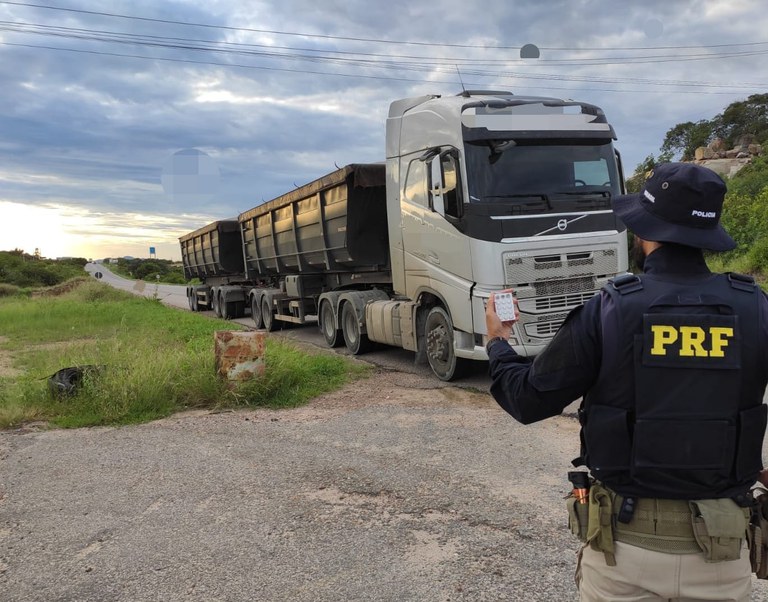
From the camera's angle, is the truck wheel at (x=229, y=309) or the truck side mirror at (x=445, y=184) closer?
the truck side mirror at (x=445, y=184)

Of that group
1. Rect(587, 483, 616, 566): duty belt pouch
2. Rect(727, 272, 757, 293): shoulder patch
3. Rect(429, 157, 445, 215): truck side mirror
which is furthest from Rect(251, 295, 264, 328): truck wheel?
Rect(727, 272, 757, 293): shoulder patch

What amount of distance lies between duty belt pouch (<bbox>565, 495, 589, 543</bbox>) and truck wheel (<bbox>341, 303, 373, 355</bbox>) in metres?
8.14

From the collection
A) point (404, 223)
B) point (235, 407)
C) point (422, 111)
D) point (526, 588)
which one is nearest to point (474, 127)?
point (422, 111)

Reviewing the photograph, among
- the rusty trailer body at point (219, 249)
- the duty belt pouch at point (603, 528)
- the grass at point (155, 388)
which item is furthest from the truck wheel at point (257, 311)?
the duty belt pouch at point (603, 528)

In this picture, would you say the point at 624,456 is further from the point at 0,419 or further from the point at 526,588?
the point at 0,419

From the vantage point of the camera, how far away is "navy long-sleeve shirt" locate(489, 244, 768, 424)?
5.36 feet

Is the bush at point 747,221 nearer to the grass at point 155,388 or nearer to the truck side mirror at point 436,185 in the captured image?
the truck side mirror at point 436,185

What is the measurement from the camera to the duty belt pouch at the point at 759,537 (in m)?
1.72

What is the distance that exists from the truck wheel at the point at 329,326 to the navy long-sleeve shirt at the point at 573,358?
9.24m

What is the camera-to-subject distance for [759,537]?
5.68ft

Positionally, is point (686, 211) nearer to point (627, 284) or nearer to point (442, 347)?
point (627, 284)

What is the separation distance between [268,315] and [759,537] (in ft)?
44.7

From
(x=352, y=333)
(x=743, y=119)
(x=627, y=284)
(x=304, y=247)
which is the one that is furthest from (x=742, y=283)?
(x=743, y=119)

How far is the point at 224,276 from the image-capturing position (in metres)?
20.4
